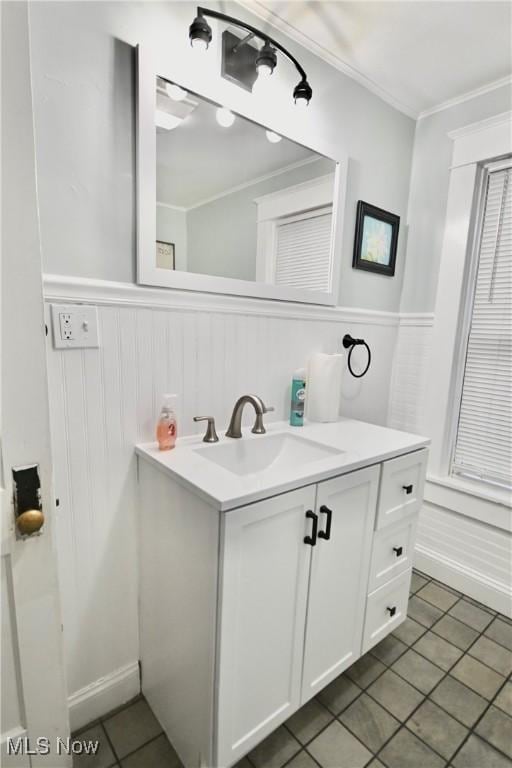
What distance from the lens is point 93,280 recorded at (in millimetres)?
1084

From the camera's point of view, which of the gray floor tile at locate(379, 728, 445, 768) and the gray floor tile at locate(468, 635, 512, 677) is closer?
the gray floor tile at locate(379, 728, 445, 768)

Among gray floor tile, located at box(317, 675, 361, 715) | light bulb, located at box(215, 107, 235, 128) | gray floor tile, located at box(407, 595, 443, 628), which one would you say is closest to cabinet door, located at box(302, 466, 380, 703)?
gray floor tile, located at box(317, 675, 361, 715)

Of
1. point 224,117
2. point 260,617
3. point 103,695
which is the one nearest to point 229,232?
point 224,117

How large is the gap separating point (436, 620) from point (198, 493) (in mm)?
1518

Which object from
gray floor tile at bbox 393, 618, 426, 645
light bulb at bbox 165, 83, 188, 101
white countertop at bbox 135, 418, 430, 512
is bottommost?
gray floor tile at bbox 393, 618, 426, 645

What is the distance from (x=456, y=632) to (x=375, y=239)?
6.19ft

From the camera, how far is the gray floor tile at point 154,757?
1.11 m

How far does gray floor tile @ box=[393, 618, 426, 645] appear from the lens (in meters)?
1.62

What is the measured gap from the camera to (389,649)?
156 cm

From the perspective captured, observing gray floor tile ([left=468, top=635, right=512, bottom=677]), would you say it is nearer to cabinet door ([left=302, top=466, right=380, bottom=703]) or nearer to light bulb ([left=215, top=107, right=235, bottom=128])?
cabinet door ([left=302, top=466, right=380, bottom=703])

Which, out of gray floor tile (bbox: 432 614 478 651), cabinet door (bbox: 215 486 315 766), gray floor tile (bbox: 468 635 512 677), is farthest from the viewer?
gray floor tile (bbox: 432 614 478 651)

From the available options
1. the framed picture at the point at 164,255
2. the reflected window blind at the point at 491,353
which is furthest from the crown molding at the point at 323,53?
the framed picture at the point at 164,255

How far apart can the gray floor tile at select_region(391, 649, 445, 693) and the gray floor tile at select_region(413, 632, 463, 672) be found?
0.03 meters

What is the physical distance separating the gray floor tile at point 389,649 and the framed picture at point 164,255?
5.63 ft
